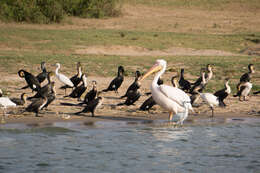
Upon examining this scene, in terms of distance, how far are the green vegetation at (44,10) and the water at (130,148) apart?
19334 mm

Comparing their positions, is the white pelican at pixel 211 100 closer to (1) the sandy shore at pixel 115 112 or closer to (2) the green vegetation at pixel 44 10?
(1) the sandy shore at pixel 115 112

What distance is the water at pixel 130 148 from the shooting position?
7.47 metres

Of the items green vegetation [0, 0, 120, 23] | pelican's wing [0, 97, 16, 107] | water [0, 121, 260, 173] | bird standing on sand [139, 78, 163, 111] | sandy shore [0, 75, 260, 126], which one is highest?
green vegetation [0, 0, 120, 23]

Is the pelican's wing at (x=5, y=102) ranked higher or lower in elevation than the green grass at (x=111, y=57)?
lower

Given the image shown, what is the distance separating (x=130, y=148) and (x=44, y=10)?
21.8 meters

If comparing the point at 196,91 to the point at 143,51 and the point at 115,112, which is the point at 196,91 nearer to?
the point at 115,112

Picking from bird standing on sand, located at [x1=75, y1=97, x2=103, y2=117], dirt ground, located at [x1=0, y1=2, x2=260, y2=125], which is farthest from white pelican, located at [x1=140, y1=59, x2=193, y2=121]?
bird standing on sand, located at [x1=75, y1=97, x2=103, y2=117]

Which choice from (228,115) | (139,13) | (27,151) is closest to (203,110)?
(228,115)

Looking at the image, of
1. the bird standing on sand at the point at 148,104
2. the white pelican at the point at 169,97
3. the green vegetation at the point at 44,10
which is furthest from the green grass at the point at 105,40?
the white pelican at the point at 169,97

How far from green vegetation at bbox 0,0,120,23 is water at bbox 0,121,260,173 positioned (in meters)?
19.3

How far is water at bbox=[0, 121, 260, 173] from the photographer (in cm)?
747

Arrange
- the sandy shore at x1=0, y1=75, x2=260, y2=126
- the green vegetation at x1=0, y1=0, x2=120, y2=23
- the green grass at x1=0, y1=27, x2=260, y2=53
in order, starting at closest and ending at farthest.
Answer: the sandy shore at x1=0, y1=75, x2=260, y2=126 < the green grass at x1=0, y1=27, x2=260, y2=53 < the green vegetation at x1=0, y1=0, x2=120, y2=23

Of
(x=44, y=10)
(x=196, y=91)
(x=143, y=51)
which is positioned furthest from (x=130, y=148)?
(x=44, y=10)

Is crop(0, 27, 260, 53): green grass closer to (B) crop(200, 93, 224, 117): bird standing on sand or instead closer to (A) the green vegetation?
(A) the green vegetation
